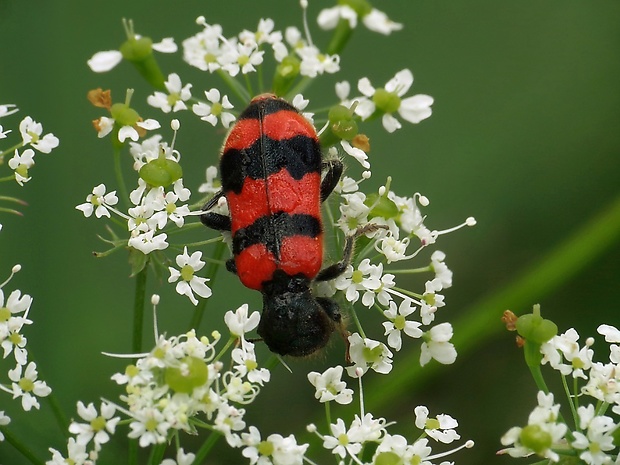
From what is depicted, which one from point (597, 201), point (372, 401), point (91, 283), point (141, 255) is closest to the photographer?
point (141, 255)

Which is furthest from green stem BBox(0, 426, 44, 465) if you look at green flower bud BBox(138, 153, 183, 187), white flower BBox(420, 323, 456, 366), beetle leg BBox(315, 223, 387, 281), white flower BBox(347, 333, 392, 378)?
white flower BBox(420, 323, 456, 366)

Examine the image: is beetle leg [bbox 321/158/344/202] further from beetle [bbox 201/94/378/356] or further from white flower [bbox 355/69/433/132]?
white flower [bbox 355/69/433/132]

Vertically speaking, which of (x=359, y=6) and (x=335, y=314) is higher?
(x=359, y=6)

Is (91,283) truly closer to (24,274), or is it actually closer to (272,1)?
(24,274)

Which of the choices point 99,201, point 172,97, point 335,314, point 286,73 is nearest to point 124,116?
point 172,97

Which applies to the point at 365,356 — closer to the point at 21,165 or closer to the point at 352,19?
the point at 352,19

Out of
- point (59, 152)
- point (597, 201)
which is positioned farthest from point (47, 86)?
point (597, 201)

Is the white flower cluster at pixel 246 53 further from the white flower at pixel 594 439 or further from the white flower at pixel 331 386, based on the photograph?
the white flower at pixel 594 439
